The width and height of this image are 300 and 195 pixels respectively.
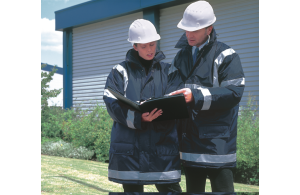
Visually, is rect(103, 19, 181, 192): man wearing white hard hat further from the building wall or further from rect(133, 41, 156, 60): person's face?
the building wall

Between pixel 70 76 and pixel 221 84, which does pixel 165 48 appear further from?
pixel 221 84

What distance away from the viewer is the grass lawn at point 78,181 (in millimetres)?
4269

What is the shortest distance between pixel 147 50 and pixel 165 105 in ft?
1.68

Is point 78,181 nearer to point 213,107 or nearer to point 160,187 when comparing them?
point 160,187

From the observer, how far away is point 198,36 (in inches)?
85.2

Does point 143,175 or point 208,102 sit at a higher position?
point 208,102

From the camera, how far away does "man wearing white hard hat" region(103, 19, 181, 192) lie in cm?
210

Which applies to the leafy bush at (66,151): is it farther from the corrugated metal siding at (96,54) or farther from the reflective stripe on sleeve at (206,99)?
the reflective stripe on sleeve at (206,99)

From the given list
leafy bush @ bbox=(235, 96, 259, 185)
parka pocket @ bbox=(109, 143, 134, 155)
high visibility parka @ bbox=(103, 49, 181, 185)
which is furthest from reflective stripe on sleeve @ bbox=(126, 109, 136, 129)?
leafy bush @ bbox=(235, 96, 259, 185)

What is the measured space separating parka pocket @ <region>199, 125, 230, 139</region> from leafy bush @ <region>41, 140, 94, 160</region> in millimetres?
5704

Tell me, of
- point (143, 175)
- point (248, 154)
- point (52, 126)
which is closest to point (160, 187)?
point (143, 175)

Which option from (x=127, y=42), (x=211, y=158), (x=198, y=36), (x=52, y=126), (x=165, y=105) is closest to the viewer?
(x=165, y=105)

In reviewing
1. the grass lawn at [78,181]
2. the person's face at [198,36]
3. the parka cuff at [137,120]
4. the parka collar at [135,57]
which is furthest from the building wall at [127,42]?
the parka cuff at [137,120]

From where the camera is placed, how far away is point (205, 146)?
6.82ft
